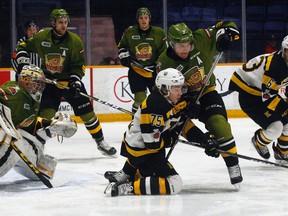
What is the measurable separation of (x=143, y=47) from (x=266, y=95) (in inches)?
70.9

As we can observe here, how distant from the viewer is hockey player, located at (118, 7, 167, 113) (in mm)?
6160

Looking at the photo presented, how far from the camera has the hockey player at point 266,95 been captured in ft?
15.0

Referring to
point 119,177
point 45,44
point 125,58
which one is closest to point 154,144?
point 119,177

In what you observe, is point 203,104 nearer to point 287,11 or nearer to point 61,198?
point 61,198

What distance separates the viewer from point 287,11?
9.02 m

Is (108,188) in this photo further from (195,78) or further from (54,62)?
(54,62)

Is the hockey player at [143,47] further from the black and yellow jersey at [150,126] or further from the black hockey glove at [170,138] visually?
the black and yellow jersey at [150,126]

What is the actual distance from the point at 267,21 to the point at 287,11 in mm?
257

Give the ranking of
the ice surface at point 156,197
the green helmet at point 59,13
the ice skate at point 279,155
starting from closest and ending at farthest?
the ice surface at point 156,197
the ice skate at point 279,155
the green helmet at point 59,13

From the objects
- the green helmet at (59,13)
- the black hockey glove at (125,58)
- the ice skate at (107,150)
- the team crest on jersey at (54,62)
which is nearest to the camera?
the green helmet at (59,13)

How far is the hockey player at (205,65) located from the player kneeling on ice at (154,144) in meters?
0.19

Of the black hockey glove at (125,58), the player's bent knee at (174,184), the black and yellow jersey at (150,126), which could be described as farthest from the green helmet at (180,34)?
the black hockey glove at (125,58)

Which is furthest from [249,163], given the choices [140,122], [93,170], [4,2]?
[4,2]

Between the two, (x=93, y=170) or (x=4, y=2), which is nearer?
(x=93, y=170)
